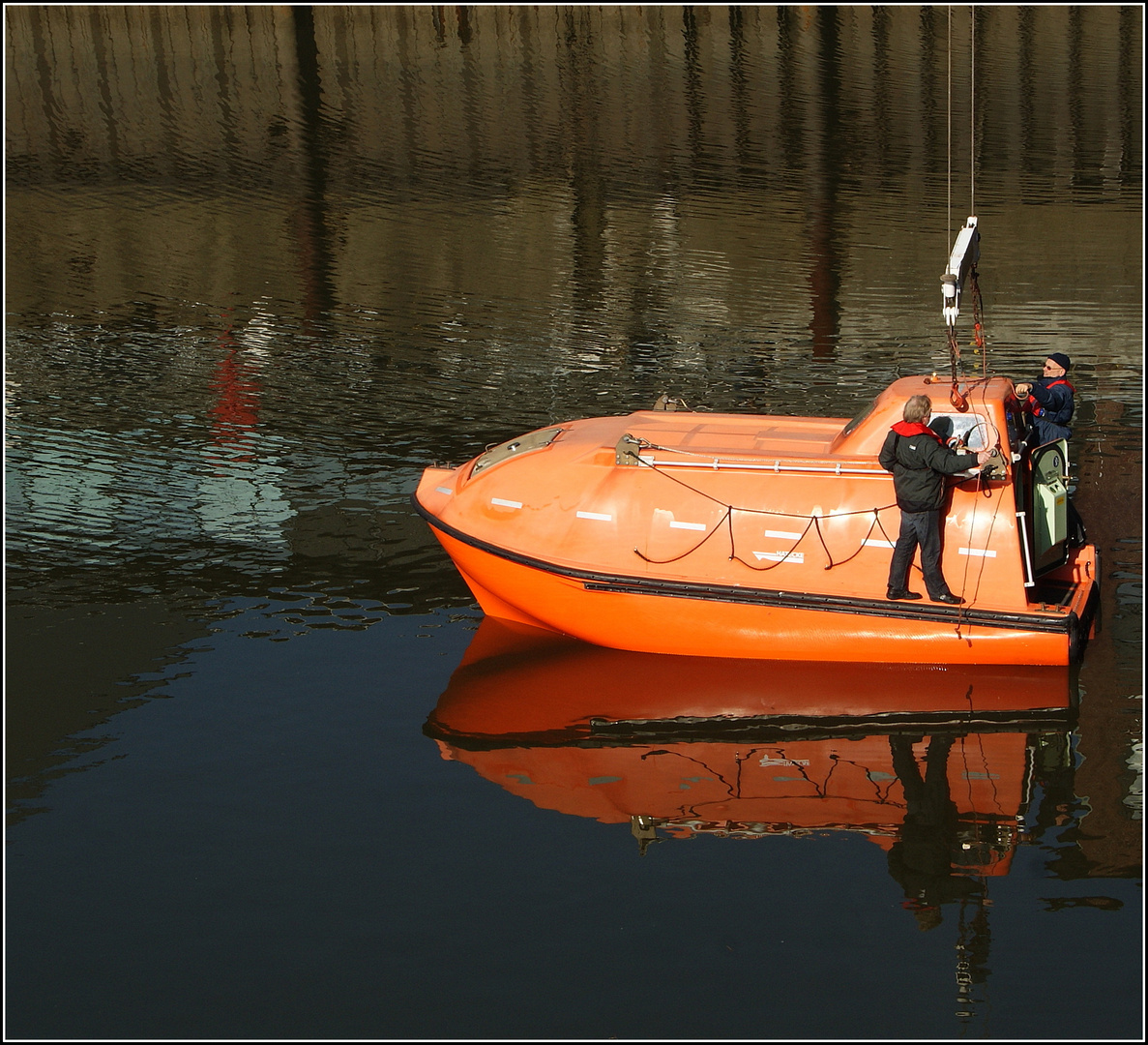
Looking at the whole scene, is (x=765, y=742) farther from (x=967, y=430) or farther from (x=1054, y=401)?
(x=1054, y=401)

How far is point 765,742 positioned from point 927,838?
1513 mm

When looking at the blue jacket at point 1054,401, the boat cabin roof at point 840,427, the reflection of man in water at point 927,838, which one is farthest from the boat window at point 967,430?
the reflection of man in water at point 927,838

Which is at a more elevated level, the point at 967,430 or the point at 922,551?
the point at 967,430

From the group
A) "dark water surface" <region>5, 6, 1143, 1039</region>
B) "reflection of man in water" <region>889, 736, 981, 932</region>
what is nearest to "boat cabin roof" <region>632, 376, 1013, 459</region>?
"dark water surface" <region>5, 6, 1143, 1039</region>

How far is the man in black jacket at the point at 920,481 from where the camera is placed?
9.21 metres

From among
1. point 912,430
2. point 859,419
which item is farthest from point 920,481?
point 859,419

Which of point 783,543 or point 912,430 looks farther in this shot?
point 783,543

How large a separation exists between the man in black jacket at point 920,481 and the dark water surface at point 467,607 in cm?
106

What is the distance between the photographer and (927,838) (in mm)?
8078

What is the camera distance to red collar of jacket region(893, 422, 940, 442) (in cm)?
924

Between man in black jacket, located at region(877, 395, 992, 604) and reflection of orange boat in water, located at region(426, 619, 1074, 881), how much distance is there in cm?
89

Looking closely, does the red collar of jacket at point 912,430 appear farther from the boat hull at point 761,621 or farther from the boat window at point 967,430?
the boat hull at point 761,621

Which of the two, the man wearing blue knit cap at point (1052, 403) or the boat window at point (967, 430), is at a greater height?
the boat window at point (967, 430)

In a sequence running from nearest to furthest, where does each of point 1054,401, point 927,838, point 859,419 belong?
point 927,838, point 859,419, point 1054,401
